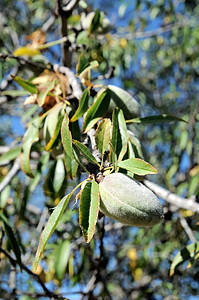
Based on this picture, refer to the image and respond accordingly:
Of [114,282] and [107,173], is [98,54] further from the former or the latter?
[114,282]

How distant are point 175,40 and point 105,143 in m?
3.65

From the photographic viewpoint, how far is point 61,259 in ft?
5.51

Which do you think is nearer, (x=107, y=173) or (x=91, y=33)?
(x=107, y=173)

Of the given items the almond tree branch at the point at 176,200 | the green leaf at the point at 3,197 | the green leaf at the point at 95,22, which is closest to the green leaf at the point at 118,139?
the almond tree branch at the point at 176,200

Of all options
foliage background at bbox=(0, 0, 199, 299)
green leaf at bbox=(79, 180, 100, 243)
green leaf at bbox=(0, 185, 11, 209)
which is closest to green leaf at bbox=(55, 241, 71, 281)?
foliage background at bbox=(0, 0, 199, 299)

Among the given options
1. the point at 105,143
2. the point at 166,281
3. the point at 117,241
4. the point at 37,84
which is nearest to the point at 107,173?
the point at 105,143

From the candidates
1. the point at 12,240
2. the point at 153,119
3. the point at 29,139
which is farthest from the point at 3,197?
the point at 153,119

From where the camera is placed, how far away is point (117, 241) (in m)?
3.05

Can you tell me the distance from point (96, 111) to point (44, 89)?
10.8 inches

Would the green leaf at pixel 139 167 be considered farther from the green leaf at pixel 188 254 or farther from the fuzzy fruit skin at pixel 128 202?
the green leaf at pixel 188 254

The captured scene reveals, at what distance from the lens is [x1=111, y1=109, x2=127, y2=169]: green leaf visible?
763 mm

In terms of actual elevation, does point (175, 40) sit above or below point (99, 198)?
below

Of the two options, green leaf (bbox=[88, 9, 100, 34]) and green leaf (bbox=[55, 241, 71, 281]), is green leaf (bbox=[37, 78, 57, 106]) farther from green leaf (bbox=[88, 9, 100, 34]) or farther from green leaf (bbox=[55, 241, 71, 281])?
green leaf (bbox=[55, 241, 71, 281])

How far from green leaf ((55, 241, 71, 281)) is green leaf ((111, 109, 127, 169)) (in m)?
1.05
